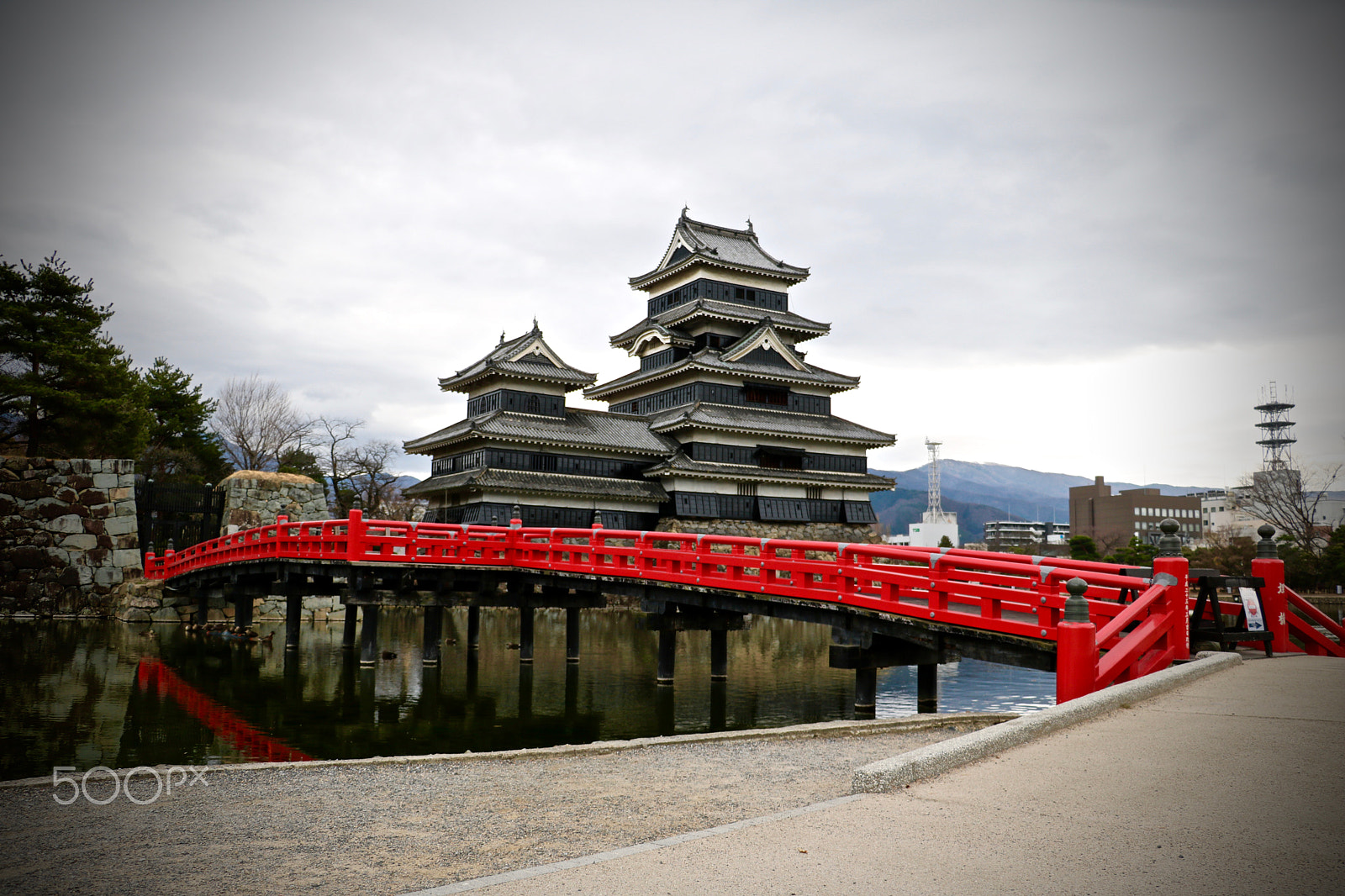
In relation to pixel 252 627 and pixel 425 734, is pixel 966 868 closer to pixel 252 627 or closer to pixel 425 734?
pixel 425 734

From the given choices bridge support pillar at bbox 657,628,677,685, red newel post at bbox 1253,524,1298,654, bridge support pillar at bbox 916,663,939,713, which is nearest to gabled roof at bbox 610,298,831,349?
bridge support pillar at bbox 657,628,677,685

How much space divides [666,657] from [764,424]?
27148mm

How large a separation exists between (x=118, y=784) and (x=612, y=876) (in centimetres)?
626

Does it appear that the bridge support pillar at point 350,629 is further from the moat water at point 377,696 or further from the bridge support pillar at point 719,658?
the bridge support pillar at point 719,658

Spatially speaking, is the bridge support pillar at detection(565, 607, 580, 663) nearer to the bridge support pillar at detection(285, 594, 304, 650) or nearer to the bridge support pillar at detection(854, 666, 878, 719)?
the bridge support pillar at detection(285, 594, 304, 650)

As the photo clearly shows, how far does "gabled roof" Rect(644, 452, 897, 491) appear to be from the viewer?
4412 cm

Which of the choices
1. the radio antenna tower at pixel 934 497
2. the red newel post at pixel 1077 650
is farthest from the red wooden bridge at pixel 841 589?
the radio antenna tower at pixel 934 497

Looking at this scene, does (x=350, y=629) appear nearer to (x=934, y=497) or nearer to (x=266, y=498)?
(x=266, y=498)

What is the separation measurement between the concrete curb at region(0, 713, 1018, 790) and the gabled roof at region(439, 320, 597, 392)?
32.4 metres

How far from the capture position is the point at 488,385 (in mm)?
43188

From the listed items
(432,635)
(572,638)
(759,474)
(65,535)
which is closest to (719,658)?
(572,638)

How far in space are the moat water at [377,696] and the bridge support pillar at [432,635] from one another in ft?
2.62

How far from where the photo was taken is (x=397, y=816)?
683 centimetres
